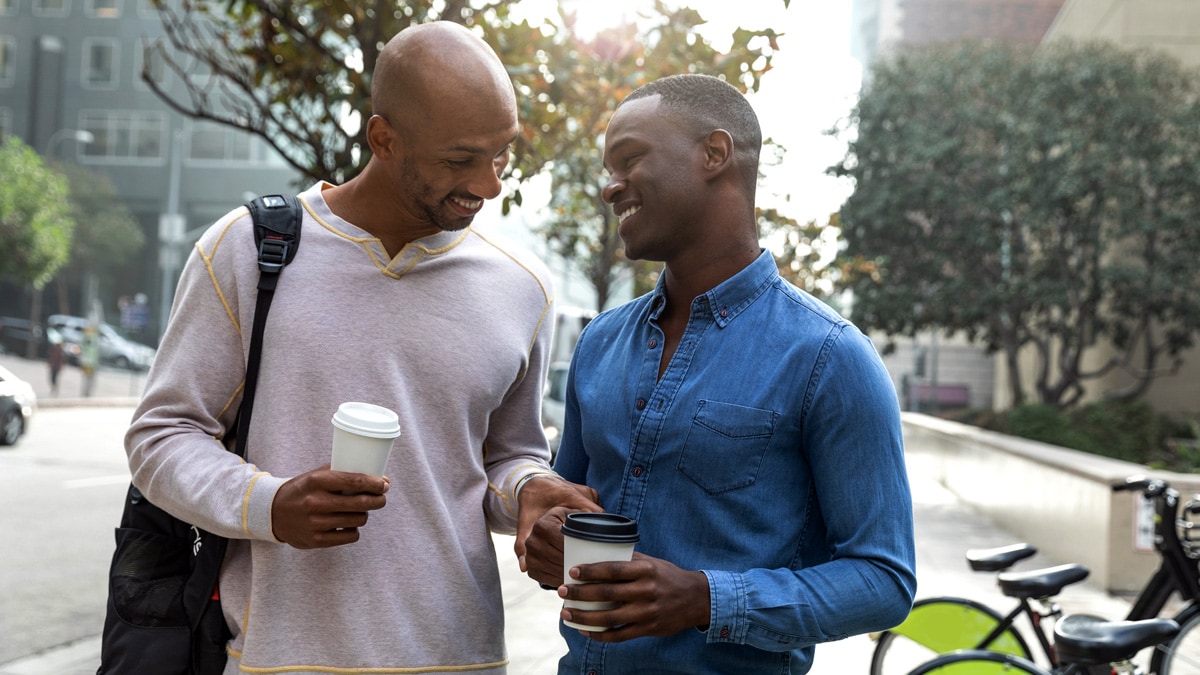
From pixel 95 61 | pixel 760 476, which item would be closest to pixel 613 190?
pixel 760 476

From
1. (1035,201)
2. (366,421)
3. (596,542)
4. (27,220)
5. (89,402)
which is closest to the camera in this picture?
(596,542)

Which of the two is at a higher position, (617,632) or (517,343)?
(517,343)

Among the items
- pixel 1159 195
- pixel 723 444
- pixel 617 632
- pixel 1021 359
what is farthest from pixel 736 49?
pixel 1021 359

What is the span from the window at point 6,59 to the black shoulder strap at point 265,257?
2335 inches

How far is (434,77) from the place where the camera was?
7.34 ft

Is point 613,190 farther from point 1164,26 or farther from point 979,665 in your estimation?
point 1164,26

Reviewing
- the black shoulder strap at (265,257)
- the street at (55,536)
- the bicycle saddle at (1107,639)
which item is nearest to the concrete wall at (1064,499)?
Answer: the bicycle saddle at (1107,639)

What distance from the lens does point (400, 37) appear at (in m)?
2.32

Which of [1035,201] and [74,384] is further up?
[1035,201]

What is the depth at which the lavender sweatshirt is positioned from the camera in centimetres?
211

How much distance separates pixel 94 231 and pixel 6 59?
11806 mm

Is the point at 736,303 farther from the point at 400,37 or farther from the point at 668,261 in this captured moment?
the point at 400,37

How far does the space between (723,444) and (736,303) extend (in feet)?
0.93

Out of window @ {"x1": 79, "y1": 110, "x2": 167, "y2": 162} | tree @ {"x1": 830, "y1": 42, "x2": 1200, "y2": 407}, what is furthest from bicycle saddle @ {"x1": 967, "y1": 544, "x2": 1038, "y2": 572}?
window @ {"x1": 79, "y1": 110, "x2": 167, "y2": 162}
